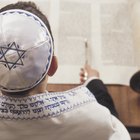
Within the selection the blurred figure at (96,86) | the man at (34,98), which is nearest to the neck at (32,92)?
the man at (34,98)

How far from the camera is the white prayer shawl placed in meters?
0.49

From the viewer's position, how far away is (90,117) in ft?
1.67

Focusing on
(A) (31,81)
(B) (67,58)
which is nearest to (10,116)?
(A) (31,81)

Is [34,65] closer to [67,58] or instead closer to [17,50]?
[17,50]

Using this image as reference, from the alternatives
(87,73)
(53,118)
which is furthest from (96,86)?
(53,118)

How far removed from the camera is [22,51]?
0.47 meters

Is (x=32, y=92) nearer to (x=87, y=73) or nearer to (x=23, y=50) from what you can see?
(x=23, y=50)

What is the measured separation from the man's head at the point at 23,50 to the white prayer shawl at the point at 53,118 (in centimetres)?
3

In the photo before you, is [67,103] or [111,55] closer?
[67,103]

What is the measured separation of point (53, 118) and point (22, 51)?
0.11 m

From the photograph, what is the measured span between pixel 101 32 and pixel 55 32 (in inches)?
4.2

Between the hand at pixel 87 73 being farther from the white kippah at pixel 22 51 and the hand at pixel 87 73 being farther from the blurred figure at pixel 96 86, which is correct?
the white kippah at pixel 22 51

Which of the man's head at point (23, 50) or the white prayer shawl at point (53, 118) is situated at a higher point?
the man's head at point (23, 50)

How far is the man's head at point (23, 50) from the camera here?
1.53 feet
